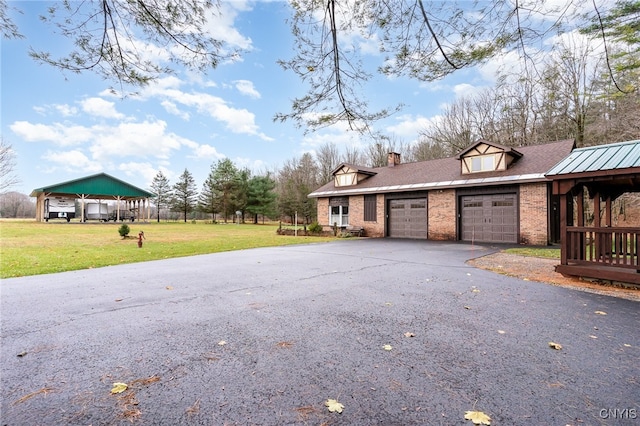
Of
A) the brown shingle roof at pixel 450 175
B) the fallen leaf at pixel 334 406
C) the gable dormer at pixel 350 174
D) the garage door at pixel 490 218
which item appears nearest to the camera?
the fallen leaf at pixel 334 406

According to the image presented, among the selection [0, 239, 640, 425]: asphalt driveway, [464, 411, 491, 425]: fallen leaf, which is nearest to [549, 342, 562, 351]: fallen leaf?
[0, 239, 640, 425]: asphalt driveway

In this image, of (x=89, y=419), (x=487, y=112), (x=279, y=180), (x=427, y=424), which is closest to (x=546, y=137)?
(x=487, y=112)

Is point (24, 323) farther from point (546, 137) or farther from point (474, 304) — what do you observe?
point (546, 137)

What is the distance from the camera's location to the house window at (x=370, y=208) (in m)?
17.9

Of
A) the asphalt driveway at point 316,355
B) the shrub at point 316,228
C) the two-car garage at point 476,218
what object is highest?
the two-car garage at point 476,218

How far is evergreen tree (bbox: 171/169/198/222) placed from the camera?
42625mm

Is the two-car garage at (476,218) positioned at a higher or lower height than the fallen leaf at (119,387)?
higher

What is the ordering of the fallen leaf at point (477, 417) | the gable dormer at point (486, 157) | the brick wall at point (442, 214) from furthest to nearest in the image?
the brick wall at point (442, 214) → the gable dormer at point (486, 157) → the fallen leaf at point (477, 417)

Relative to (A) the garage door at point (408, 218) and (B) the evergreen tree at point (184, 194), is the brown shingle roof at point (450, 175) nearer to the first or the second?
(A) the garage door at point (408, 218)

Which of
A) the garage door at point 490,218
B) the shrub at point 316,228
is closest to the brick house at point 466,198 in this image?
the garage door at point 490,218

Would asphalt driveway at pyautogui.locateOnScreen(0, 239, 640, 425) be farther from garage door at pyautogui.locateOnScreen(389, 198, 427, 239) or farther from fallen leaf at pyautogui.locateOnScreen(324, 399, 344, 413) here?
garage door at pyautogui.locateOnScreen(389, 198, 427, 239)

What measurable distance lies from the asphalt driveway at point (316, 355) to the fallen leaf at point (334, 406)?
0.12 ft

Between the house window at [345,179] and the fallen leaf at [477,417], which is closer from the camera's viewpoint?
the fallen leaf at [477,417]

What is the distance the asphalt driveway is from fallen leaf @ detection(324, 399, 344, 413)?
0.04 metres
